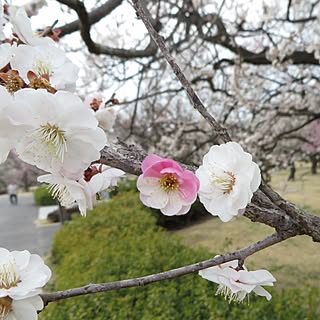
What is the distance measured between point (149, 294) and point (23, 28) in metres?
2.48

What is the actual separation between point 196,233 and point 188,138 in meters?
1.53

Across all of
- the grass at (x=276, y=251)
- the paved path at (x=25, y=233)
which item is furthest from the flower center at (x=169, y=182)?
the paved path at (x=25, y=233)

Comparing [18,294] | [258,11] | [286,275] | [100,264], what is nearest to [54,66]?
[18,294]

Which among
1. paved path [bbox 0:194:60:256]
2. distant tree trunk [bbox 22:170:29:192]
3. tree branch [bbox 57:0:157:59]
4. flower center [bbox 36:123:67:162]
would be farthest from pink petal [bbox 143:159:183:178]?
distant tree trunk [bbox 22:170:29:192]

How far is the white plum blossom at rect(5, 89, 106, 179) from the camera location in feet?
1.40

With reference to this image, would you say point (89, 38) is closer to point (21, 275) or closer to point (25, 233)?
point (21, 275)

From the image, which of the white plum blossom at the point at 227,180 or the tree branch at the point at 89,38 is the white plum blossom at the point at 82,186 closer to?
the white plum blossom at the point at 227,180

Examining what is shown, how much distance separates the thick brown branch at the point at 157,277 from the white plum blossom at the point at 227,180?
0.27 feet

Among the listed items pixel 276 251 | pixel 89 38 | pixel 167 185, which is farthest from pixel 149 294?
pixel 276 251

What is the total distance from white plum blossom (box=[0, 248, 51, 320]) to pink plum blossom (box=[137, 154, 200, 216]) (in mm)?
131

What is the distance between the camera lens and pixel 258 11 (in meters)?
5.60

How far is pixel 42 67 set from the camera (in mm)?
537

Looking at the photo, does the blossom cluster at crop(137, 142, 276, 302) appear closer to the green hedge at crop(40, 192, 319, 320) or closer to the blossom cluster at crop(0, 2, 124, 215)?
the blossom cluster at crop(0, 2, 124, 215)

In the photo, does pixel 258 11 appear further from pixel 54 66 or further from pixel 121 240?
pixel 54 66
